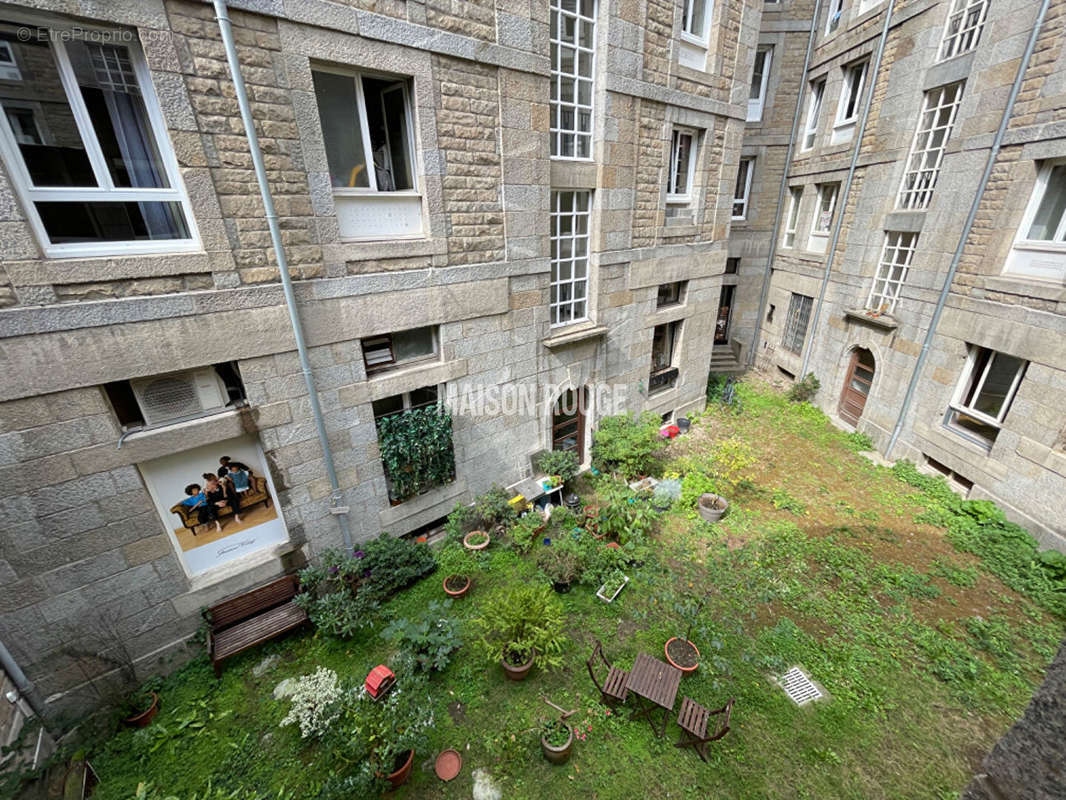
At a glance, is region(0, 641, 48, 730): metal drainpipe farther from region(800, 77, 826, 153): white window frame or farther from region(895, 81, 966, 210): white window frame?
region(800, 77, 826, 153): white window frame

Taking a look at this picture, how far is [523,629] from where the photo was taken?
583 centimetres

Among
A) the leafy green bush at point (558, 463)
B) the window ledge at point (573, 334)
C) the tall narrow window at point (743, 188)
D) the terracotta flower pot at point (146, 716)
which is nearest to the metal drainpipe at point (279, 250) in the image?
the terracotta flower pot at point (146, 716)

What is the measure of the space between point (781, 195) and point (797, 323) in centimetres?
471

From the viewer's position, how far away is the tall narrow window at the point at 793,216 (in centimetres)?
1555

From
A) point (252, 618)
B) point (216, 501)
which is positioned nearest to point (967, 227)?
point (216, 501)

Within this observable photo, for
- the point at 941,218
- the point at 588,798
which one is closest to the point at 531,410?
the point at 588,798

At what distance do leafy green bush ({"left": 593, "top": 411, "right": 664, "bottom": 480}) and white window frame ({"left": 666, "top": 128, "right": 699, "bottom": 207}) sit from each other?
17.6 ft

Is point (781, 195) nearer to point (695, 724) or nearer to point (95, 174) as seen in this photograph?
point (695, 724)

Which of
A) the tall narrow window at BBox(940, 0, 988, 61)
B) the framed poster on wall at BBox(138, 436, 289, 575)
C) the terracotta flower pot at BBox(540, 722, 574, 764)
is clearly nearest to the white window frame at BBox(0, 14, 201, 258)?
the framed poster on wall at BBox(138, 436, 289, 575)

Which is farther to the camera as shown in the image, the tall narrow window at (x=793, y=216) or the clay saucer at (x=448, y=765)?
the tall narrow window at (x=793, y=216)

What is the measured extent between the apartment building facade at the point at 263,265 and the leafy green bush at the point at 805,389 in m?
9.37

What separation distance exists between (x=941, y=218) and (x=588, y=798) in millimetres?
13129

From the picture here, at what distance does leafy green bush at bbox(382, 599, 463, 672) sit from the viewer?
6199 millimetres

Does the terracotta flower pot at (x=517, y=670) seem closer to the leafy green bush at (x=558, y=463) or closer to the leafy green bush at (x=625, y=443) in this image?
the leafy green bush at (x=558, y=463)
